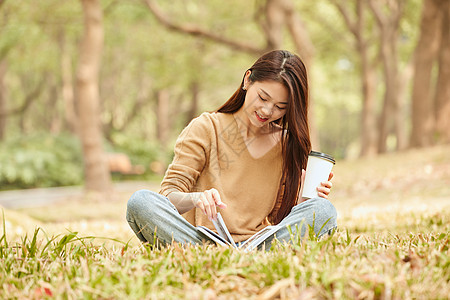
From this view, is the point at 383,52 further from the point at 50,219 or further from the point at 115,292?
the point at 115,292

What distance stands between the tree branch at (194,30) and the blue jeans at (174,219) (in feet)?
32.7

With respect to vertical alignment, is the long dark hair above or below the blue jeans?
above

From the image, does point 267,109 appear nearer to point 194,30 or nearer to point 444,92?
point 194,30

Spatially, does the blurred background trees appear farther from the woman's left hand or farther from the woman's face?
the woman's left hand

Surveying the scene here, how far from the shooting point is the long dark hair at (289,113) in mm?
3154

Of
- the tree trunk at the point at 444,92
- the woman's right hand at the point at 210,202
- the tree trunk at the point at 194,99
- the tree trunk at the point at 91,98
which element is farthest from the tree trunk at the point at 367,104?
the woman's right hand at the point at 210,202

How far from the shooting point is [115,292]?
1824 mm

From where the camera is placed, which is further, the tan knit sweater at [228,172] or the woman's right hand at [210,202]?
the tan knit sweater at [228,172]

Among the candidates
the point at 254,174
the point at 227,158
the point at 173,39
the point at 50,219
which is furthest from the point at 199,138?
the point at 173,39

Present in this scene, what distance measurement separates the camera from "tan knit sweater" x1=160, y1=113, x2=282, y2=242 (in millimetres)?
3184

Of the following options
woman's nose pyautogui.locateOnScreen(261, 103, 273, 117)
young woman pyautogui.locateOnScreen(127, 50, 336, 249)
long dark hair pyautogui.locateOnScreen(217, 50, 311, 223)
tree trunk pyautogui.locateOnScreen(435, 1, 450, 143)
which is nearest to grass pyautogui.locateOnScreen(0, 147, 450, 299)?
young woman pyautogui.locateOnScreen(127, 50, 336, 249)

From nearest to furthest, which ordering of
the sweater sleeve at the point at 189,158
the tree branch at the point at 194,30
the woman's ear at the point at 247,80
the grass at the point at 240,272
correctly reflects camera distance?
the grass at the point at 240,272 < the sweater sleeve at the point at 189,158 < the woman's ear at the point at 247,80 < the tree branch at the point at 194,30

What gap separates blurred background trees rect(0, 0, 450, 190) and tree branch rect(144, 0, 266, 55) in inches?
1.0

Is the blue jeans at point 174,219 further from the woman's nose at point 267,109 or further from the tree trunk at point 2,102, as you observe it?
the tree trunk at point 2,102
